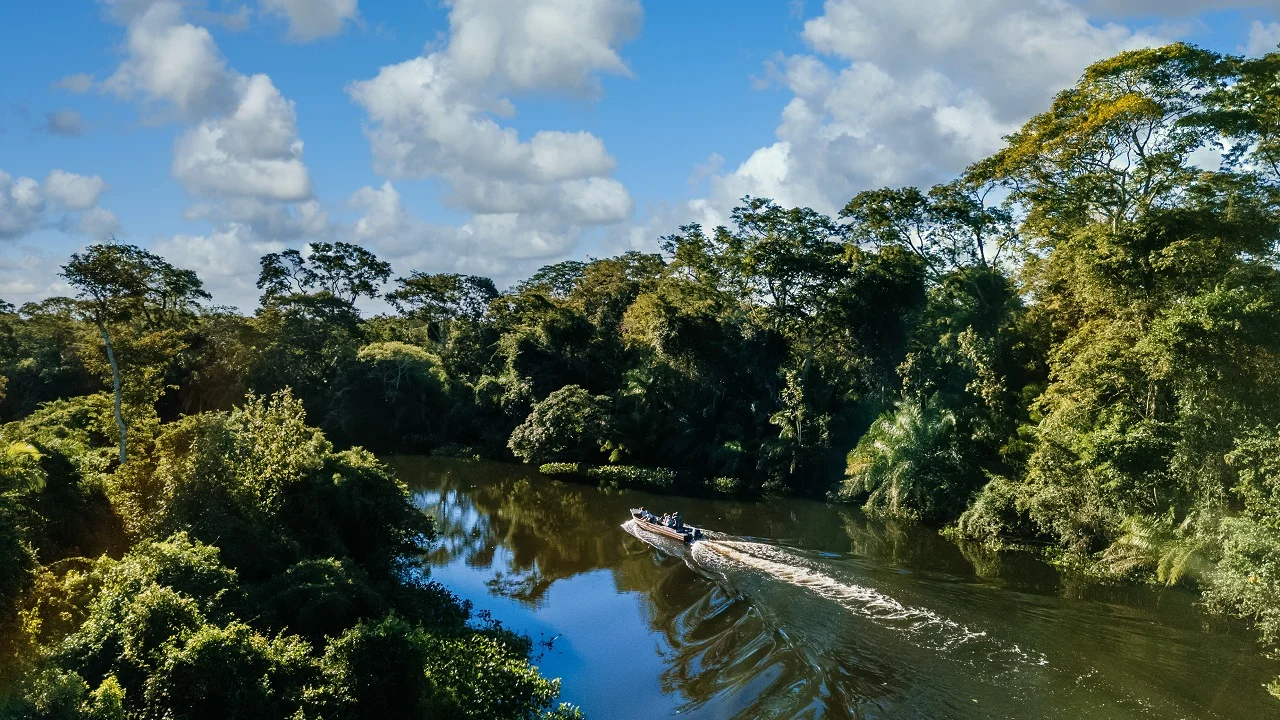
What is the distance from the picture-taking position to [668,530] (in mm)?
22859

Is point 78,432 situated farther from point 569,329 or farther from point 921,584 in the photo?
point 569,329

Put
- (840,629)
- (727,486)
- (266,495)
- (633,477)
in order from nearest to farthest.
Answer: (840,629) < (266,495) < (727,486) < (633,477)

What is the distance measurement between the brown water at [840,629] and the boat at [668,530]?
322 mm

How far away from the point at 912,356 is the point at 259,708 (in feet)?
76.5

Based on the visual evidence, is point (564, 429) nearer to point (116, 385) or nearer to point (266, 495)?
point (116, 385)

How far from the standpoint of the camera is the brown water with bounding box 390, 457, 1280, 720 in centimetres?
1281

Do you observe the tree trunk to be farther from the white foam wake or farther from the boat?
the white foam wake

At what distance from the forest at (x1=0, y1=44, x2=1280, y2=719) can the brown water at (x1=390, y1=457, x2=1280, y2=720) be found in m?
1.39

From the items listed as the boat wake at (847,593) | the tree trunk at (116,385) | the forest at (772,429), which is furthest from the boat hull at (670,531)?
the tree trunk at (116,385)

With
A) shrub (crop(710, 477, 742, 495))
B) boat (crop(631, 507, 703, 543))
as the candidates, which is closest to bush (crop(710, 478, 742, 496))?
shrub (crop(710, 477, 742, 495))

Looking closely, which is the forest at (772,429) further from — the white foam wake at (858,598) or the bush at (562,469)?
the white foam wake at (858,598)

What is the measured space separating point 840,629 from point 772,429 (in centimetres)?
1895

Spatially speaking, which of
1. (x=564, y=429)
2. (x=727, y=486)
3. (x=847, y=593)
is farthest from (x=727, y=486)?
(x=847, y=593)

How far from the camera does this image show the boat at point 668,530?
73.5 ft
